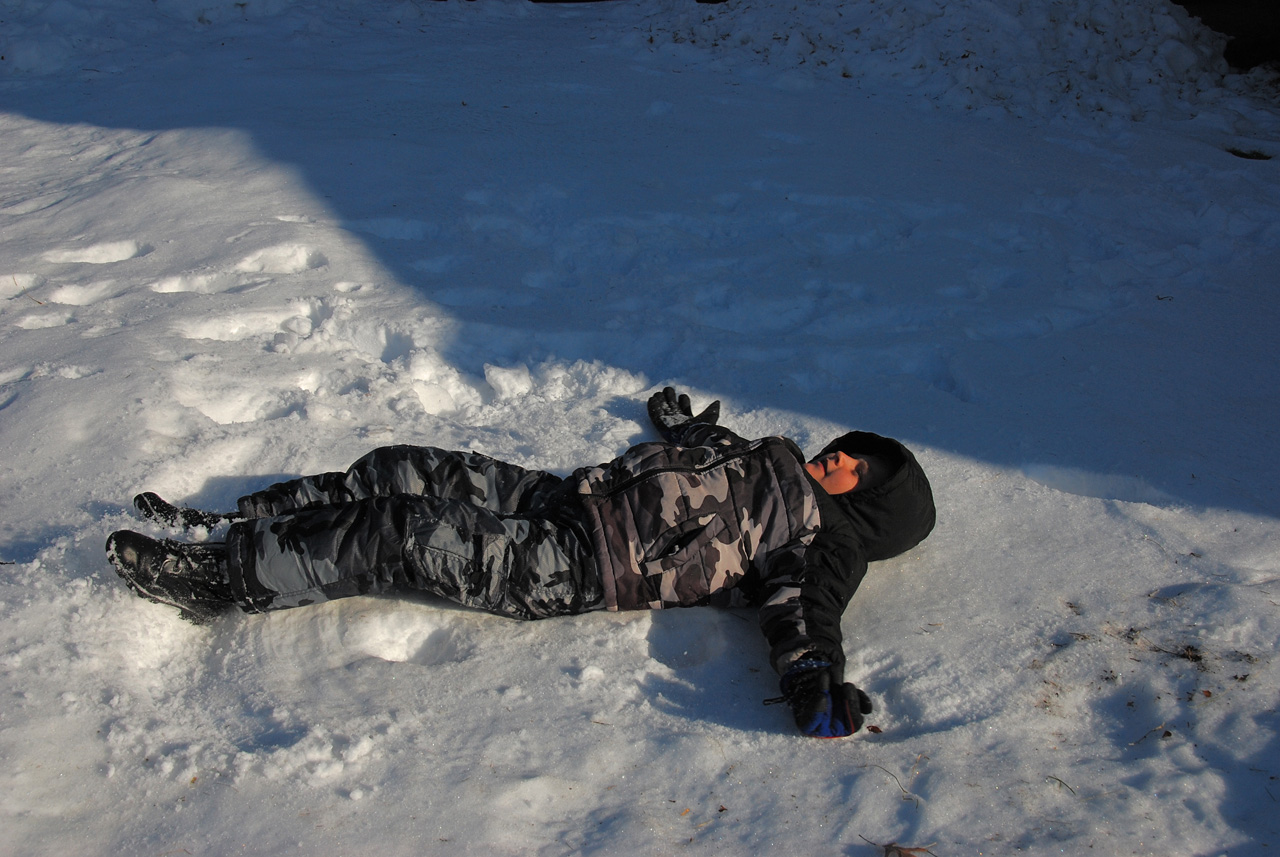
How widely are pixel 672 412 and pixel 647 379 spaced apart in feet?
1.07

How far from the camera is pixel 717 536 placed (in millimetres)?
2252

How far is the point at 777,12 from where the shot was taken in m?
6.50

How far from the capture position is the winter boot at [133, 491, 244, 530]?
2.22 m

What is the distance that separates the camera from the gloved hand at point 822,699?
192 centimetres

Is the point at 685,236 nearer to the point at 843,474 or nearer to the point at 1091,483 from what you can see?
the point at 843,474

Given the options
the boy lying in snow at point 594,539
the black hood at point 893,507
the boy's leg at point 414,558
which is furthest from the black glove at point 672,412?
the boy's leg at point 414,558

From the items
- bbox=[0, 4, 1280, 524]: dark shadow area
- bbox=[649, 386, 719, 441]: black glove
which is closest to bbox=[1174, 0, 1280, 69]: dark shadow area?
bbox=[0, 4, 1280, 524]: dark shadow area

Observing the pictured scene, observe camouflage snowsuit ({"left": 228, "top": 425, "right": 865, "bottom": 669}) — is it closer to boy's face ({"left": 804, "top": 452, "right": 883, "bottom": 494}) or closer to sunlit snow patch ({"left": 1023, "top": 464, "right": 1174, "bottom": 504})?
boy's face ({"left": 804, "top": 452, "right": 883, "bottom": 494})

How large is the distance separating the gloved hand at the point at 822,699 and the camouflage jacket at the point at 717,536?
A: 0.14 m

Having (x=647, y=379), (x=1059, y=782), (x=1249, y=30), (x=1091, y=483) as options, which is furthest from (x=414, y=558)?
(x=1249, y=30)

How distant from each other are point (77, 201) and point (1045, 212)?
4.63 m

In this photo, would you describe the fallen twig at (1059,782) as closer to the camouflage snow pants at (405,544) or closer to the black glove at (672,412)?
the camouflage snow pants at (405,544)

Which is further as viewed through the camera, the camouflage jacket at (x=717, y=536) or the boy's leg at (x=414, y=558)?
the camouflage jacket at (x=717, y=536)

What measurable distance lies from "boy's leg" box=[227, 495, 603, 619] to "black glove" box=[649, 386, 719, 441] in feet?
2.43
